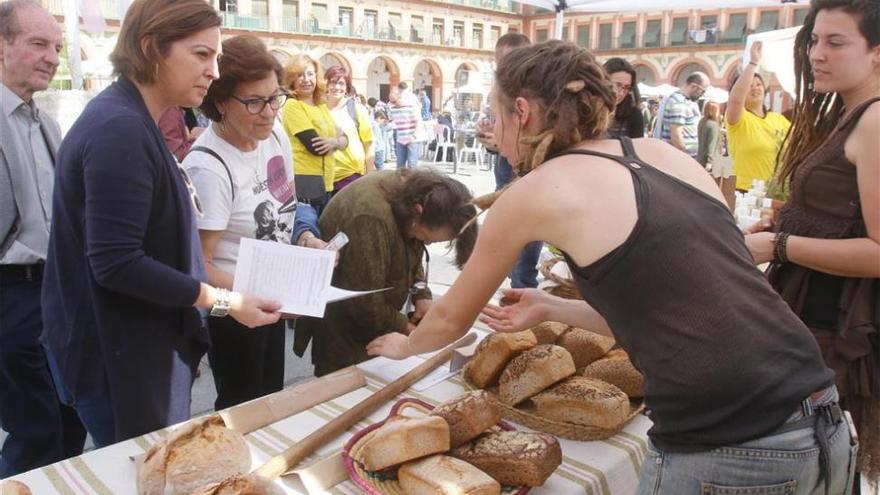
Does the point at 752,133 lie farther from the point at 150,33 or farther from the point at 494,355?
the point at 150,33

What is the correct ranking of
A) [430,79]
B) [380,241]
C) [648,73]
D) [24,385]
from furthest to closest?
[648,73] < [430,79] < [380,241] < [24,385]

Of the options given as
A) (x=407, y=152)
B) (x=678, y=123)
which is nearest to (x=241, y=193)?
(x=678, y=123)

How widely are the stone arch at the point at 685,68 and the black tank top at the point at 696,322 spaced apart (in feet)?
153

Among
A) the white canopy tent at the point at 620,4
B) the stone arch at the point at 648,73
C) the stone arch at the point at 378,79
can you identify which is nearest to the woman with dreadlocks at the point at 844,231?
the white canopy tent at the point at 620,4

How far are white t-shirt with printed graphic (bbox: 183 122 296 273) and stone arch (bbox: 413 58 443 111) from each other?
39.7 meters

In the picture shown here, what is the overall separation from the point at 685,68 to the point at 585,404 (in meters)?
48.3

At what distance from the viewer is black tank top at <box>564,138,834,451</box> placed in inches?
40.4

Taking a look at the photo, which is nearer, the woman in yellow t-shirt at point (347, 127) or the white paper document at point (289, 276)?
the white paper document at point (289, 276)

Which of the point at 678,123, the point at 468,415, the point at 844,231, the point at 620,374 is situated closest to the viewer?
the point at 468,415

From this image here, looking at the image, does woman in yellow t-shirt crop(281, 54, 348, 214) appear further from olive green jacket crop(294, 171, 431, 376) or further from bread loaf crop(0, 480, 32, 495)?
bread loaf crop(0, 480, 32, 495)

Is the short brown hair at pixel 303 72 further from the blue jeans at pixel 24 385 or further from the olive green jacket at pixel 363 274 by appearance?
the blue jeans at pixel 24 385

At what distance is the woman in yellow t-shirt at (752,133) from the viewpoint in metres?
4.58

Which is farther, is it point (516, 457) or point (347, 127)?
point (347, 127)

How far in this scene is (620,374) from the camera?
5.38 feet
